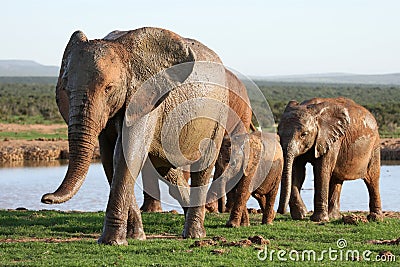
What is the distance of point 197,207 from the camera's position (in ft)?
33.0

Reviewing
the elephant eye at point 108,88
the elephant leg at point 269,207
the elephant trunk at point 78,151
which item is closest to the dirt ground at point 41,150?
the elephant leg at point 269,207

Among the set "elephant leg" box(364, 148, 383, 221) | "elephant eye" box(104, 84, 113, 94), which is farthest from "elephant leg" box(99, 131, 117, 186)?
"elephant leg" box(364, 148, 383, 221)

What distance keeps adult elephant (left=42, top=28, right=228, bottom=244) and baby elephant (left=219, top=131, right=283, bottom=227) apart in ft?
1.45

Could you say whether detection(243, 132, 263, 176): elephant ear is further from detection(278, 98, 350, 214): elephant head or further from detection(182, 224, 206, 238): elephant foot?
detection(182, 224, 206, 238): elephant foot

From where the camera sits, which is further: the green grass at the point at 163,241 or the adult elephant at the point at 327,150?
the adult elephant at the point at 327,150

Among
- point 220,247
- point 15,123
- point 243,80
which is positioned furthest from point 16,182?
point 15,123

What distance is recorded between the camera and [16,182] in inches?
791

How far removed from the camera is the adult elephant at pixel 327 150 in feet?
39.2

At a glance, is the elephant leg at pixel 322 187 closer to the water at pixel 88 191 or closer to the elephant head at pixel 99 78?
the water at pixel 88 191

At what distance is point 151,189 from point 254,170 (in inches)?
95.0

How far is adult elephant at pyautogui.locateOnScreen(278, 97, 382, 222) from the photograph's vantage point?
39.2 feet

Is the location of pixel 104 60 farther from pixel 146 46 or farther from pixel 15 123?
pixel 15 123

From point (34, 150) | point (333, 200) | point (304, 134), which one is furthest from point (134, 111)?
point (34, 150)

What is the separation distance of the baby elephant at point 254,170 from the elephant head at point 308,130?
48 centimetres
